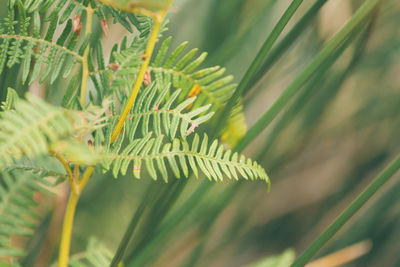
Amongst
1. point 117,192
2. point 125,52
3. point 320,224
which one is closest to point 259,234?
point 320,224

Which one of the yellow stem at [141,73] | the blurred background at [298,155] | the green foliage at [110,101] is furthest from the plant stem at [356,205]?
the blurred background at [298,155]

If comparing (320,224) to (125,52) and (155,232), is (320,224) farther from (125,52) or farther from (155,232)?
(125,52)

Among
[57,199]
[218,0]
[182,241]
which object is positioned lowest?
[182,241]

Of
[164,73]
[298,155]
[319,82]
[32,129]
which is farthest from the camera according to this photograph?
[298,155]

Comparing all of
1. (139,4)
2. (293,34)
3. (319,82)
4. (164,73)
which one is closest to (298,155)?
(319,82)

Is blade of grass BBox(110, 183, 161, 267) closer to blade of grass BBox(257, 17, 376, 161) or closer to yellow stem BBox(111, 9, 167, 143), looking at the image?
yellow stem BBox(111, 9, 167, 143)

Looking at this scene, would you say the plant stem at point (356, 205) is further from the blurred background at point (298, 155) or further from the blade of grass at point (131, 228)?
the blurred background at point (298, 155)

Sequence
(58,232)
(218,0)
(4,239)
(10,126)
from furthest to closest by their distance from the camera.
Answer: (218,0) < (58,232) < (4,239) < (10,126)

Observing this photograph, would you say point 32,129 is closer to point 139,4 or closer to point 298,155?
point 139,4
